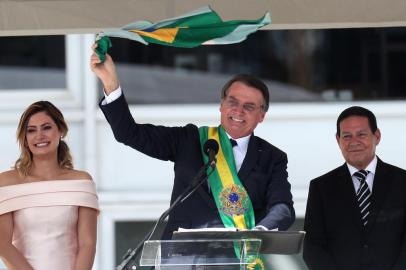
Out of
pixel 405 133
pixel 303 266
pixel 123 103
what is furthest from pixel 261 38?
pixel 123 103

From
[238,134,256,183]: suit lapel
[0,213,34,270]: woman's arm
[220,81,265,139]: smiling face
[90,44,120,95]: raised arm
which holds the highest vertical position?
[90,44,120,95]: raised arm

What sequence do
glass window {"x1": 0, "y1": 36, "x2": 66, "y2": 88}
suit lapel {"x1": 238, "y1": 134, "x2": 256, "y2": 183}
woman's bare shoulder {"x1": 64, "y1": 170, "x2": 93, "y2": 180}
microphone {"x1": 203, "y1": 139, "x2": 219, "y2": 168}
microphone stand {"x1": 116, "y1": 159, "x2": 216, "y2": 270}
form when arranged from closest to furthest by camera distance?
Answer: microphone stand {"x1": 116, "y1": 159, "x2": 216, "y2": 270} → microphone {"x1": 203, "y1": 139, "x2": 219, "y2": 168} → suit lapel {"x1": 238, "y1": 134, "x2": 256, "y2": 183} → woman's bare shoulder {"x1": 64, "y1": 170, "x2": 93, "y2": 180} → glass window {"x1": 0, "y1": 36, "x2": 66, "y2": 88}

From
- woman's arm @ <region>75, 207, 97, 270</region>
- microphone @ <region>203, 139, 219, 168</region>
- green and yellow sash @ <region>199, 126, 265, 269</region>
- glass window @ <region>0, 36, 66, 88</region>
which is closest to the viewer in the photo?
microphone @ <region>203, 139, 219, 168</region>

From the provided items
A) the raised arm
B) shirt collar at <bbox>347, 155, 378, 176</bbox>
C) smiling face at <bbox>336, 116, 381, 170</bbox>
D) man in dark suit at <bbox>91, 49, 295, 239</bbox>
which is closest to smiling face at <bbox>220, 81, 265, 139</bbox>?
man in dark suit at <bbox>91, 49, 295, 239</bbox>

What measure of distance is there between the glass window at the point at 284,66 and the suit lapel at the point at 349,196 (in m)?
3.63

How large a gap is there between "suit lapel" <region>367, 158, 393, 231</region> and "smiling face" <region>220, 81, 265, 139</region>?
839 mm

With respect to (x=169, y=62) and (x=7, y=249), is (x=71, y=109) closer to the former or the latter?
(x=169, y=62)

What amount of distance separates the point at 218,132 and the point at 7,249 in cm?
114

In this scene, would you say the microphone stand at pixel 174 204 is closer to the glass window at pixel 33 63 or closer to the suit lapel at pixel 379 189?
the suit lapel at pixel 379 189

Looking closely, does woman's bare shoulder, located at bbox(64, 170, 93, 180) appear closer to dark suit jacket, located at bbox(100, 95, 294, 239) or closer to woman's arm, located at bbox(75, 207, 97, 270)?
woman's arm, located at bbox(75, 207, 97, 270)

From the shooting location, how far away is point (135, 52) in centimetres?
930

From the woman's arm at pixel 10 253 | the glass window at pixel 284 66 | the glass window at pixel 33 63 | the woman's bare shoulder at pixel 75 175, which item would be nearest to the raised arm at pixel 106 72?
the woman's bare shoulder at pixel 75 175

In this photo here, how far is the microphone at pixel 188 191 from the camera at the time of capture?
454 centimetres

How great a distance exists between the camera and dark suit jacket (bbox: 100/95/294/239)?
5094mm
